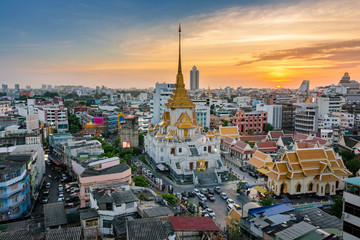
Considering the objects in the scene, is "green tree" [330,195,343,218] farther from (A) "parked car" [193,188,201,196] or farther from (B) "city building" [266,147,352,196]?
(A) "parked car" [193,188,201,196]

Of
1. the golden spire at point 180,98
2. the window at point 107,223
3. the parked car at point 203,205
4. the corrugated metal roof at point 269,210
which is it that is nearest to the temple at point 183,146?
the golden spire at point 180,98

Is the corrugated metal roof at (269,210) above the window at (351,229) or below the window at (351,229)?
below

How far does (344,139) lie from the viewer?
47.2m

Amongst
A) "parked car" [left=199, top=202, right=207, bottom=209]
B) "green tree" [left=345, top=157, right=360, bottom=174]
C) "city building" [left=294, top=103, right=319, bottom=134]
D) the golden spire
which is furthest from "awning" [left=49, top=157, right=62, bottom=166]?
"city building" [left=294, top=103, right=319, bottom=134]

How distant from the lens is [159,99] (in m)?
71.3

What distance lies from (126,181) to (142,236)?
12761 mm

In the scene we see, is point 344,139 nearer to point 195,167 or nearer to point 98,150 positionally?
point 195,167

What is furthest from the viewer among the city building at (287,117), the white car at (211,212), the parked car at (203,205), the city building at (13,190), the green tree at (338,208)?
the city building at (287,117)

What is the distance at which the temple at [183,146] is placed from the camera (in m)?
37.8

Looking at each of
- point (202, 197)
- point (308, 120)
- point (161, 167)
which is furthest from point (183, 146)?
point (308, 120)

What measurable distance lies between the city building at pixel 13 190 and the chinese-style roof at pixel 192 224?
53.3 ft

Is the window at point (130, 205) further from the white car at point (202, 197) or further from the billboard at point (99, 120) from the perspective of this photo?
the billboard at point (99, 120)

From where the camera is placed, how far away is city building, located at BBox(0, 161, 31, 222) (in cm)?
2425

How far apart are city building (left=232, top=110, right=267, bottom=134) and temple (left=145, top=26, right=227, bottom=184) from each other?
25.6m
